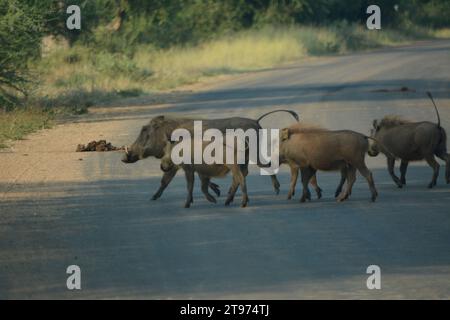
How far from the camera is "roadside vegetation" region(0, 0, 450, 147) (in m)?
22.4

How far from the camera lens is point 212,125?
12.1m

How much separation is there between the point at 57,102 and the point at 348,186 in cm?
1437

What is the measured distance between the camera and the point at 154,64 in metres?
36.7

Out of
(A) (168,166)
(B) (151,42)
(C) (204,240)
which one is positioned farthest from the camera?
(B) (151,42)

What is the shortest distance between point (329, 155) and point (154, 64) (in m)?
25.9

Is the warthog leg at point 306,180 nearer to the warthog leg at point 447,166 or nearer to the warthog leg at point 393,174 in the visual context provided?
the warthog leg at point 393,174

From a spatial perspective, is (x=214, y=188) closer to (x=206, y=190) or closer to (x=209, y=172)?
(x=206, y=190)

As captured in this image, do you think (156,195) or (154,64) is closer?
(156,195)

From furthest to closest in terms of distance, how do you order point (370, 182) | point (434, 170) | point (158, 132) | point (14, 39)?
point (14, 39), point (434, 170), point (158, 132), point (370, 182)

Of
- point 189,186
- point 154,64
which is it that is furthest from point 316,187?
point 154,64

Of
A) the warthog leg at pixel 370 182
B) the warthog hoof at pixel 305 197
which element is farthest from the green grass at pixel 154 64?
the warthog leg at pixel 370 182

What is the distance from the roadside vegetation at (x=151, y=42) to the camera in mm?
22391

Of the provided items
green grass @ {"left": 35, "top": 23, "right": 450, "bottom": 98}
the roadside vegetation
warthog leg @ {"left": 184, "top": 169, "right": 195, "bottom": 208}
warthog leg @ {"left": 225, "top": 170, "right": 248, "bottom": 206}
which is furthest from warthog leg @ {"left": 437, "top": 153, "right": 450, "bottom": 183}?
green grass @ {"left": 35, "top": 23, "right": 450, "bottom": 98}

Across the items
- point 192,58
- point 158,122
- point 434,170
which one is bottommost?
point 434,170
